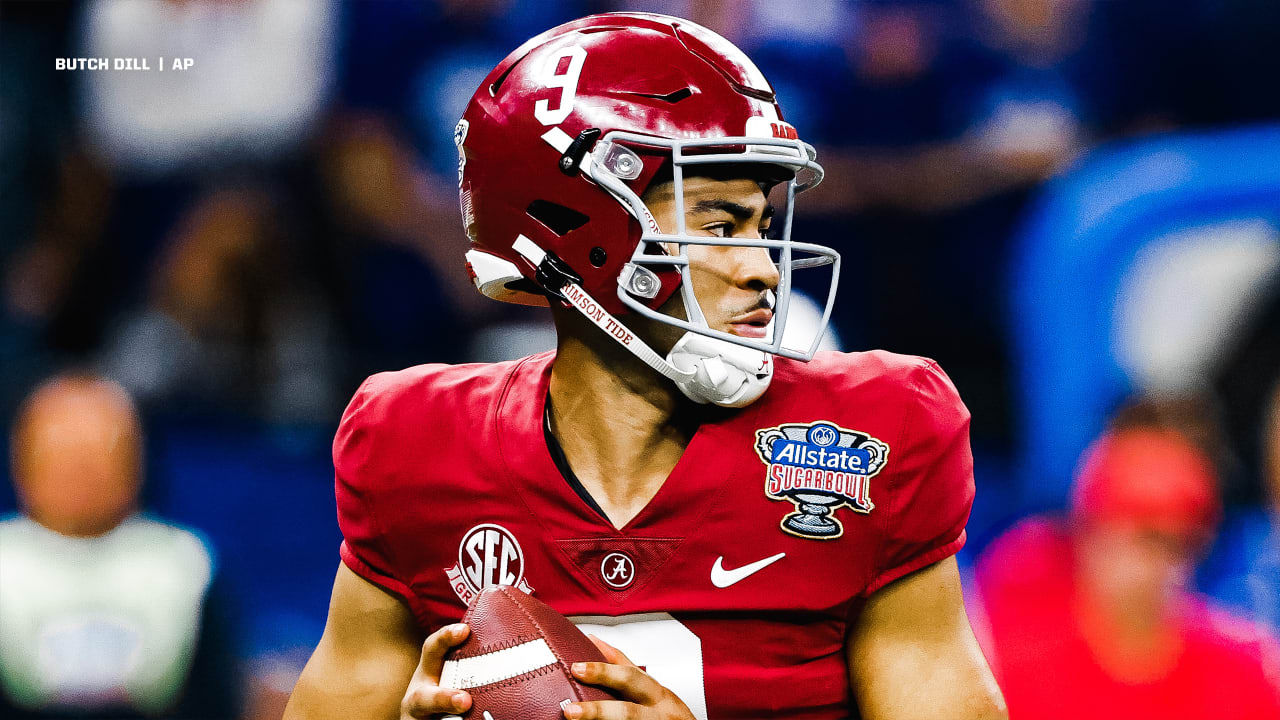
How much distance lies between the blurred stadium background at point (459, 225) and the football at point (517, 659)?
1.62 metres

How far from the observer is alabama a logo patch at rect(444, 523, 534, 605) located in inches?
67.5

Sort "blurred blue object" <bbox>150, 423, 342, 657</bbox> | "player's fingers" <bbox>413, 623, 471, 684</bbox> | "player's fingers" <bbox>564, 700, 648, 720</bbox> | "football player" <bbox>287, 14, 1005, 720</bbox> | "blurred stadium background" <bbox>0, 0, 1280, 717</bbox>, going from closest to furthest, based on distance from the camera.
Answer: "player's fingers" <bbox>564, 700, 648, 720</bbox> < "player's fingers" <bbox>413, 623, 471, 684</bbox> < "football player" <bbox>287, 14, 1005, 720</bbox> < "blurred stadium background" <bbox>0, 0, 1280, 717</bbox> < "blurred blue object" <bbox>150, 423, 342, 657</bbox>

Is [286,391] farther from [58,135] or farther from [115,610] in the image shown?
[58,135]

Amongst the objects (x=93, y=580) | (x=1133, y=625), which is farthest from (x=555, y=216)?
(x=93, y=580)

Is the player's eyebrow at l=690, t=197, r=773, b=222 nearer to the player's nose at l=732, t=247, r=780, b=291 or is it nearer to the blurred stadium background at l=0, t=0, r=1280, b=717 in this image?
the player's nose at l=732, t=247, r=780, b=291

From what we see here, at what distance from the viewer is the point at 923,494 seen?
1.68m

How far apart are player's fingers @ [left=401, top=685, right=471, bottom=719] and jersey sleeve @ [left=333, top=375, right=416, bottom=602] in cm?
21

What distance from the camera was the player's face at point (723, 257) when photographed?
171 centimetres

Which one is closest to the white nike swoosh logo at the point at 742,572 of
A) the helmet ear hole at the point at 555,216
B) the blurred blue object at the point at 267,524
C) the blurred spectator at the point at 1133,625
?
the helmet ear hole at the point at 555,216

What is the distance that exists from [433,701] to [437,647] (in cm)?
7

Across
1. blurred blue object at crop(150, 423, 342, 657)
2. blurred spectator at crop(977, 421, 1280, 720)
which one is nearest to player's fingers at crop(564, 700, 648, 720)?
blurred spectator at crop(977, 421, 1280, 720)

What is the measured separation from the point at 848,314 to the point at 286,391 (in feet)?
4.99

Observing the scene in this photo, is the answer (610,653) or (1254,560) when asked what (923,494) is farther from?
(1254,560)

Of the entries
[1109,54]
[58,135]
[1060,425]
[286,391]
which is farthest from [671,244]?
[58,135]
